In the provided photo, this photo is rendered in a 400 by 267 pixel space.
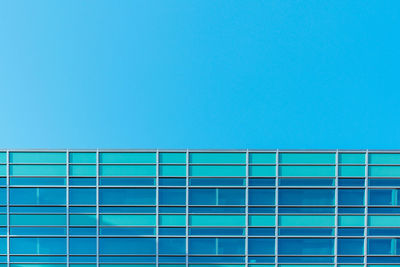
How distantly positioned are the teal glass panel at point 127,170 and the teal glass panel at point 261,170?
591cm

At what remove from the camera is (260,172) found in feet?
55.8

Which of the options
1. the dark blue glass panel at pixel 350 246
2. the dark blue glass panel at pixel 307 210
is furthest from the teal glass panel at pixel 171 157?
the dark blue glass panel at pixel 350 246

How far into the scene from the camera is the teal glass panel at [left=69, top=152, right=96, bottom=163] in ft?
55.7

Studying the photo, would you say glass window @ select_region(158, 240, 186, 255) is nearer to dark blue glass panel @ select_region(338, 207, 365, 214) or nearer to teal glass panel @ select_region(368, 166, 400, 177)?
dark blue glass panel @ select_region(338, 207, 365, 214)

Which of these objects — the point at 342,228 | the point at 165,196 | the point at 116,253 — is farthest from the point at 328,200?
the point at 116,253

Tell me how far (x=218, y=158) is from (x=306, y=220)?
645 cm

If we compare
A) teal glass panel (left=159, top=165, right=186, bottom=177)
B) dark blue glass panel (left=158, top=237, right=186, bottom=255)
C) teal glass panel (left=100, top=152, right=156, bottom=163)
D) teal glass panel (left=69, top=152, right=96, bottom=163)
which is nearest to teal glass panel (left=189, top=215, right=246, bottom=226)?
dark blue glass panel (left=158, top=237, right=186, bottom=255)

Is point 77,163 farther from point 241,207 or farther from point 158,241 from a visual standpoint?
point 241,207

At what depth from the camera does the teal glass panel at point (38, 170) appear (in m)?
16.9

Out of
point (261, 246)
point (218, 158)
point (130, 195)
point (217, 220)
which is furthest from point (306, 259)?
point (130, 195)

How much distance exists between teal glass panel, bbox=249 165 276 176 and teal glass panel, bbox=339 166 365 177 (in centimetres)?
404

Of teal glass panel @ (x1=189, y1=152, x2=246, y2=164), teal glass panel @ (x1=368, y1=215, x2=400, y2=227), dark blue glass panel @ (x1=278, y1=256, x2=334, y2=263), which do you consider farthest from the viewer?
dark blue glass panel @ (x1=278, y1=256, x2=334, y2=263)

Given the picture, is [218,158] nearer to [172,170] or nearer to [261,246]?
[172,170]

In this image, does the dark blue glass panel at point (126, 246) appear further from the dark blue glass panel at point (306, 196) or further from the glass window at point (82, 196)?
the dark blue glass panel at point (306, 196)
